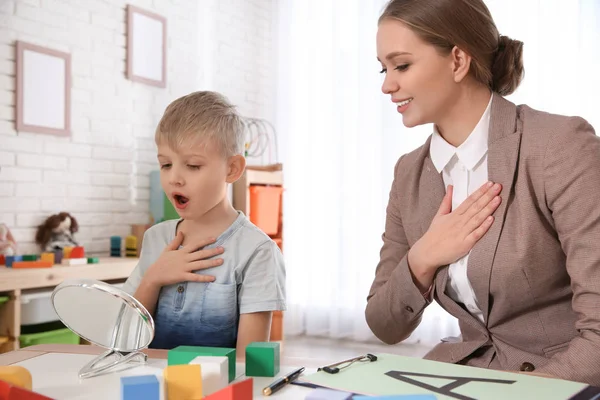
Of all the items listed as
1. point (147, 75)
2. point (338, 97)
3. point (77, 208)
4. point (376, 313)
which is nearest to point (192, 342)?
point (376, 313)

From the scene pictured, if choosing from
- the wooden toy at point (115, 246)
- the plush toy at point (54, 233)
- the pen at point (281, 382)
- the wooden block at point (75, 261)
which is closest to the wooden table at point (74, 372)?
the pen at point (281, 382)

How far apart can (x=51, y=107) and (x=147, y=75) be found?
2.65 ft

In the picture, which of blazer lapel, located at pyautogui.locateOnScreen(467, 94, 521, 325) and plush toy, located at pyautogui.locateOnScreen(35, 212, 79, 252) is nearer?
blazer lapel, located at pyautogui.locateOnScreen(467, 94, 521, 325)

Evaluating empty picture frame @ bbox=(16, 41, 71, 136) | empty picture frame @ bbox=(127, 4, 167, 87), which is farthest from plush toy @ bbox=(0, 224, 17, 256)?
empty picture frame @ bbox=(127, 4, 167, 87)

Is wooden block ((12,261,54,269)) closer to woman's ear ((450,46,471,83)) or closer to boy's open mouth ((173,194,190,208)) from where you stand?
boy's open mouth ((173,194,190,208))

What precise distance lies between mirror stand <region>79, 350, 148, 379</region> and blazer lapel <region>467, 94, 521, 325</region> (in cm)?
64

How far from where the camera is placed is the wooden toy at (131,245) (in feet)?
11.6

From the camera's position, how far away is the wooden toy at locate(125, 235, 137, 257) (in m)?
3.54

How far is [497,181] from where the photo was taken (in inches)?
47.3

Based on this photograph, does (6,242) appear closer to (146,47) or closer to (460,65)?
(146,47)

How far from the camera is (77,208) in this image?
138 inches

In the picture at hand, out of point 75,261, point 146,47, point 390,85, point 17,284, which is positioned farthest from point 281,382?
point 146,47

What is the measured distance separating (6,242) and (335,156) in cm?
235

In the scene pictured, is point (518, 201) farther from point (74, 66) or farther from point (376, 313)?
point (74, 66)
